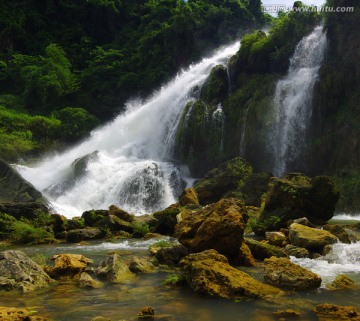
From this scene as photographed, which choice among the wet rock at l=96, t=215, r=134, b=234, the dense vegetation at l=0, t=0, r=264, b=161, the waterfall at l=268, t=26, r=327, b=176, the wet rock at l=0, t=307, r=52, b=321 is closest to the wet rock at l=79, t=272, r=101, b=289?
the wet rock at l=0, t=307, r=52, b=321

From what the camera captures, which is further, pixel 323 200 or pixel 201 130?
pixel 201 130

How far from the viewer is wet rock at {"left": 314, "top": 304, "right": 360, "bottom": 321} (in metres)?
Result: 5.79

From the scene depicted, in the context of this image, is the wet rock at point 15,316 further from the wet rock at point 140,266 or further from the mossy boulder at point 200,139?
the mossy boulder at point 200,139

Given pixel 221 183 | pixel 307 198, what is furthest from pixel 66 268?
pixel 221 183

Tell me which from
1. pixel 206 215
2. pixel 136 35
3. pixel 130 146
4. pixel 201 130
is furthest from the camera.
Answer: pixel 136 35

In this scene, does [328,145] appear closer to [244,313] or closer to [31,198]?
[31,198]

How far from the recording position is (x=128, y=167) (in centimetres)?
2908

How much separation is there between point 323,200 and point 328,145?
12288 mm

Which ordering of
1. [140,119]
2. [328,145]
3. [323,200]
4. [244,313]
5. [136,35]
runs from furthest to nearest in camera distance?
[136,35] < [140,119] < [328,145] < [323,200] < [244,313]

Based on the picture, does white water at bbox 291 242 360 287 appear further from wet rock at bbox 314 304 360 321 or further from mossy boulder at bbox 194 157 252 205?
mossy boulder at bbox 194 157 252 205

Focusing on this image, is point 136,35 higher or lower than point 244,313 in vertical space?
higher

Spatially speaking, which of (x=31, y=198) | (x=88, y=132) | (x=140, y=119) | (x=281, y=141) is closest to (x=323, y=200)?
(x=281, y=141)

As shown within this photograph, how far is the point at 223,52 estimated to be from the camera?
4938 centimetres

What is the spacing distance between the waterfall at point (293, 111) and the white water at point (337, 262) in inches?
707
